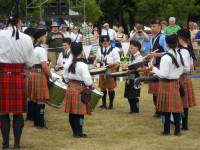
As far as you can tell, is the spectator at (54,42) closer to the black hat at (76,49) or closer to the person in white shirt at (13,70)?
the black hat at (76,49)

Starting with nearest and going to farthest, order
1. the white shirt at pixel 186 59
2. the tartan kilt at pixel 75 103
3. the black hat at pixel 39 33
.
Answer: the tartan kilt at pixel 75 103 < the white shirt at pixel 186 59 < the black hat at pixel 39 33

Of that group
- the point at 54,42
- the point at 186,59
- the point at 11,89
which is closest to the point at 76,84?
the point at 11,89

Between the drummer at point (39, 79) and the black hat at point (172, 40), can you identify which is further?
the drummer at point (39, 79)

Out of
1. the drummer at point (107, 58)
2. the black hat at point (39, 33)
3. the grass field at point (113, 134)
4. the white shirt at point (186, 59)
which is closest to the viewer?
the grass field at point (113, 134)

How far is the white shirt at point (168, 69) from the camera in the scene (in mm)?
6203

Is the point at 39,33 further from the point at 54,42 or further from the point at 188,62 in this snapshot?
the point at 54,42

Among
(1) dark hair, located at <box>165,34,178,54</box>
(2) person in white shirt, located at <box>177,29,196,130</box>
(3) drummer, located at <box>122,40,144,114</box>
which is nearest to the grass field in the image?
(3) drummer, located at <box>122,40,144,114</box>

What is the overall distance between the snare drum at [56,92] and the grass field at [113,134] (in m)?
0.44

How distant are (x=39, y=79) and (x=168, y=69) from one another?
2102mm

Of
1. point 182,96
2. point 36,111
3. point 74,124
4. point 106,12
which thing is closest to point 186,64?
point 182,96

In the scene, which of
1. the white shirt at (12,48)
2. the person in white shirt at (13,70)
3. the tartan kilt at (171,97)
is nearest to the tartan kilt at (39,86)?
the person in white shirt at (13,70)

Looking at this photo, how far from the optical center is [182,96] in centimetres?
673

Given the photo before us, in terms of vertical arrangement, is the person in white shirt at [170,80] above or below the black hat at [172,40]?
below

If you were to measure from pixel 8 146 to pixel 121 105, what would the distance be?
4452mm
